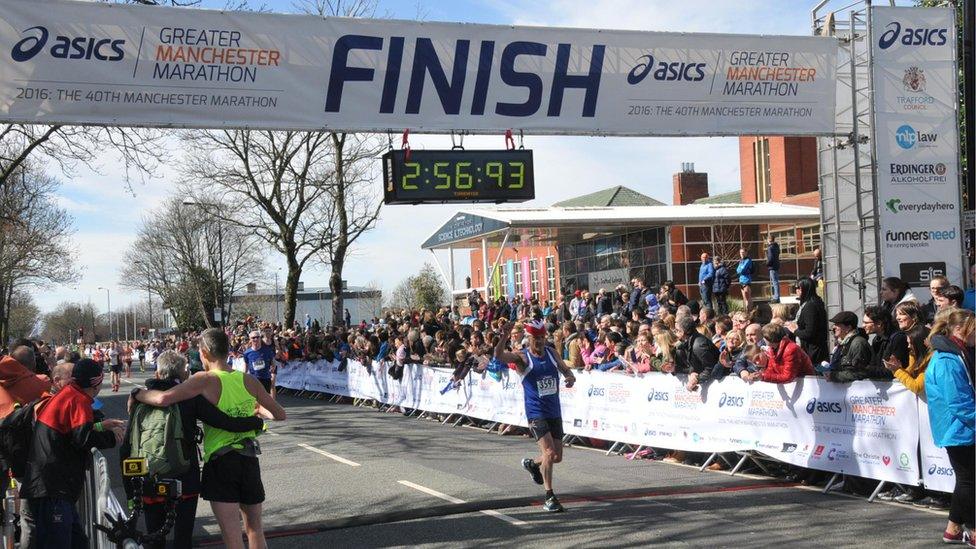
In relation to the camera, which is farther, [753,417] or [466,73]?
[466,73]

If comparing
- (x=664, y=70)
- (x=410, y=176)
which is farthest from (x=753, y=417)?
(x=410, y=176)

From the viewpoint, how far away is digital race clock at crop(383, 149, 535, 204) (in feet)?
37.7

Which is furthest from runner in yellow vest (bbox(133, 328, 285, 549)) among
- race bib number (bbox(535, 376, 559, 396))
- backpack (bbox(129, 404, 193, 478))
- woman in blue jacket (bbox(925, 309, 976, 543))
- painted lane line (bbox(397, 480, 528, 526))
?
woman in blue jacket (bbox(925, 309, 976, 543))

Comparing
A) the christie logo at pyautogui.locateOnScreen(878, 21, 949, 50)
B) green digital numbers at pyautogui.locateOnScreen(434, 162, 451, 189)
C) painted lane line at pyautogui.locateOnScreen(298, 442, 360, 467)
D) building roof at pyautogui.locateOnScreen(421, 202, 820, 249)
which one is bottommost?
painted lane line at pyautogui.locateOnScreen(298, 442, 360, 467)

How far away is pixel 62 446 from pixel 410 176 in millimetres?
5604

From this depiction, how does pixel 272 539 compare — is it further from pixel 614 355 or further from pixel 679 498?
pixel 614 355

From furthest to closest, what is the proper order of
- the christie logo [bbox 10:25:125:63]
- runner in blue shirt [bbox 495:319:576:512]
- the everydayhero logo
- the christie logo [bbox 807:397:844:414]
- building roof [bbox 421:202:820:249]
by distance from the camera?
building roof [bbox 421:202:820:249] → the everydayhero logo → the christie logo [bbox 10:25:125:63] → the christie logo [bbox 807:397:844:414] → runner in blue shirt [bbox 495:319:576:512]

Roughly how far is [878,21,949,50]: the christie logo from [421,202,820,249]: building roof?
18.2 m

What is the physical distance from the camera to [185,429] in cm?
693

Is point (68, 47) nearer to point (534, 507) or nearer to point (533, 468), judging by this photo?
point (533, 468)

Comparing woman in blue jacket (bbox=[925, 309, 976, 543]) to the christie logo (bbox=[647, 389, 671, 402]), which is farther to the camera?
the christie logo (bbox=[647, 389, 671, 402])

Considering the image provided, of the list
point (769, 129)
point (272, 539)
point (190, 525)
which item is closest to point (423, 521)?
point (272, 539)

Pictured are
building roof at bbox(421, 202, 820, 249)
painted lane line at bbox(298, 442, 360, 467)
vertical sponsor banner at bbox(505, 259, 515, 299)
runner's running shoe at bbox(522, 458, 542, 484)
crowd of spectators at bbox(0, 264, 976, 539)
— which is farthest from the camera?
vertical sponsor banner at bbox(505, 259, 515, 299)

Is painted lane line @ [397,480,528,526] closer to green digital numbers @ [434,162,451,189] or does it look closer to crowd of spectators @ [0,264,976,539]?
crowd of spectators @ [0,264,976,539]
